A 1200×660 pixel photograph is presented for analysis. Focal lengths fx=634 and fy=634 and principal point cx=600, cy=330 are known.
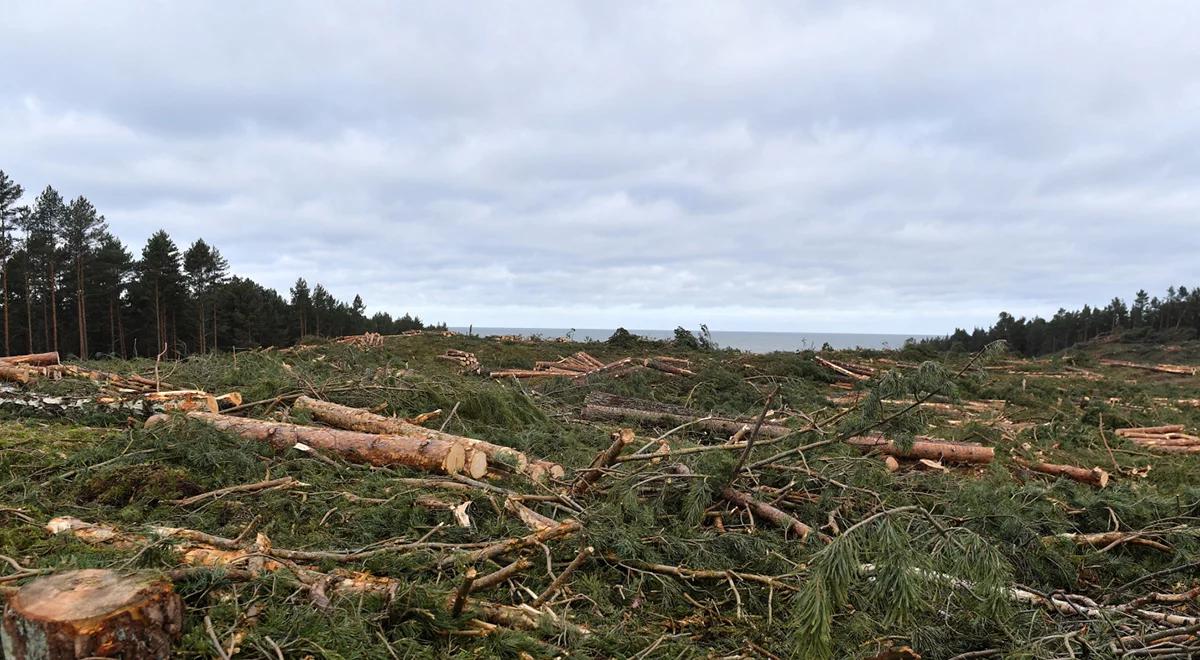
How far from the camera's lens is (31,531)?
363 centimetres

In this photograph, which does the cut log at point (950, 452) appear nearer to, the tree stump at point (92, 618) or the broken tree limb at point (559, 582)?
the broken tree limb at point (559, 582)

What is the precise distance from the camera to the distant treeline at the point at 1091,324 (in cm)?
4388

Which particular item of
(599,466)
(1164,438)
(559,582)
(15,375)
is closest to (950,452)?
(599,466)

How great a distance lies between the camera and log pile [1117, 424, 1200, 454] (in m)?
9.57

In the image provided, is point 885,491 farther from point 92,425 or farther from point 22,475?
point 92,425

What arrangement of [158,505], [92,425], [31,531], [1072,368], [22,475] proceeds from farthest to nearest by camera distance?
[1072,368]
[92,425]
[22,475]
[158,505]
[31,531]

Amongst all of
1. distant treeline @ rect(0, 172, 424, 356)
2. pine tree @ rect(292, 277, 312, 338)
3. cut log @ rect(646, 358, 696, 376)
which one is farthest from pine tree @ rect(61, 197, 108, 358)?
cut log @ rect(646, 358, 696, 376)

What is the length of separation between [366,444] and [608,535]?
263 centimetres

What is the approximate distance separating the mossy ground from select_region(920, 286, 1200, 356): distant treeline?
139 ft

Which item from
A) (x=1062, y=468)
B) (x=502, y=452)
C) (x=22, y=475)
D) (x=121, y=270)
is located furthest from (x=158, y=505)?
(x=121, y=270)

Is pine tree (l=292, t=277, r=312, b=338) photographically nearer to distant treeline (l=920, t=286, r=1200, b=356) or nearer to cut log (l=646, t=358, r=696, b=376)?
cut log (l=646, t=358, r=696, b=376)

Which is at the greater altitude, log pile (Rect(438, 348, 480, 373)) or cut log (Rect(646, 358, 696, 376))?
log pile (Rect(438, 348, 480, 373))

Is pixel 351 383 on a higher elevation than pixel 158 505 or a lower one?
higher

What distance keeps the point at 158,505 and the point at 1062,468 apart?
9.19 m
